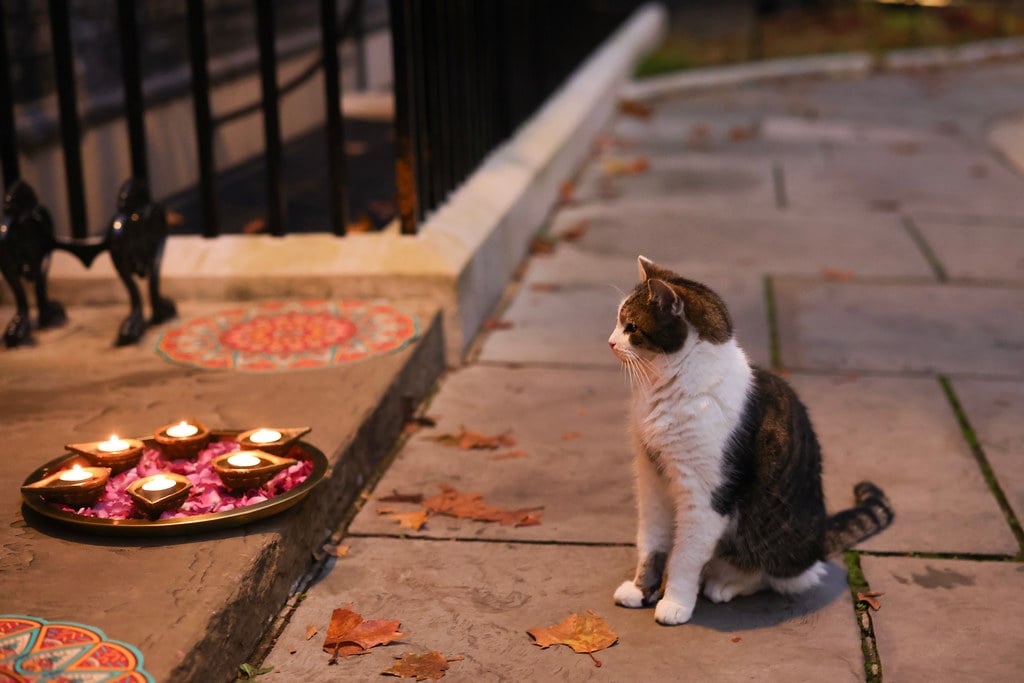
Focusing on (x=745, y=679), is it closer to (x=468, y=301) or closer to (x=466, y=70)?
(x=468, y=301)

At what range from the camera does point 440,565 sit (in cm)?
355

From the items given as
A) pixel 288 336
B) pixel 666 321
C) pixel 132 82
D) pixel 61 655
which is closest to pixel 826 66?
pixel 132 82

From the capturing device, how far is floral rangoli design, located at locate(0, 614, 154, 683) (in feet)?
8.29

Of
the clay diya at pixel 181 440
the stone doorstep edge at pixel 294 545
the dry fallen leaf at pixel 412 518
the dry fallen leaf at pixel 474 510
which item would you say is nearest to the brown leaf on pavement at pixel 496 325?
the stone doorstep edge at pixel 294 545

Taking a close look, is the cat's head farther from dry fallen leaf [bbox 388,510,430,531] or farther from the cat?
dry fallen leaf [bbox 388,510,430,531]

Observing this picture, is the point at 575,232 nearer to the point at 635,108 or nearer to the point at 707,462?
the point at 707,462

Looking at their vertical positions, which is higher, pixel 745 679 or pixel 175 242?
pixel 175 242

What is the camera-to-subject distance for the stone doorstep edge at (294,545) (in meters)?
2.79

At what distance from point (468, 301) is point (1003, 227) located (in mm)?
4008

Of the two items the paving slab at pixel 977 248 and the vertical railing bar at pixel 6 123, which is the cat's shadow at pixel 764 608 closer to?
the vertical railing bar at pixel 6 123

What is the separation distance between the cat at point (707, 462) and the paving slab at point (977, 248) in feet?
12.0

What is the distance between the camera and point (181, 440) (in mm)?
3494

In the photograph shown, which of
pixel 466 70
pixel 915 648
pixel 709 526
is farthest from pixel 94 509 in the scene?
pixel 466 70

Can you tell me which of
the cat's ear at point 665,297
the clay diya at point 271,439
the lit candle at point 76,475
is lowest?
the clay diya at point 271,439
